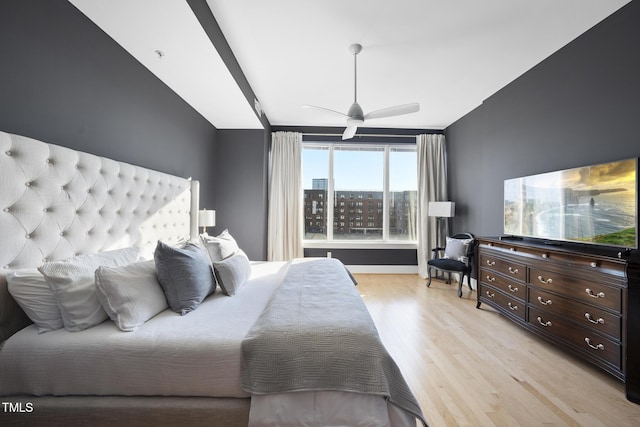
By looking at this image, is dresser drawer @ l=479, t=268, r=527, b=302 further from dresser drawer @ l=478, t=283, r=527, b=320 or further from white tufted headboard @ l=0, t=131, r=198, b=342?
white tufted headboard @ l=0, t=131, r=198, b=342

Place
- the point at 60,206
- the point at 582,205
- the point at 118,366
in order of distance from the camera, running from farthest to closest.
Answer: the point at 582,205 < the point at 60,206 < the point at 118,366

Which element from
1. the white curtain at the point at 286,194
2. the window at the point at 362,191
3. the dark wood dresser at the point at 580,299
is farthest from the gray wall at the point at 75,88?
the dark wood dresser at the point at 580,299

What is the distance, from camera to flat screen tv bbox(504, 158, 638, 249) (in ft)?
6.63

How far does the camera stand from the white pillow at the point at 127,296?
4.39ft

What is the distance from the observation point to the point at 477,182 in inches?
167

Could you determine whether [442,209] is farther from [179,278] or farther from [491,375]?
[179,278]

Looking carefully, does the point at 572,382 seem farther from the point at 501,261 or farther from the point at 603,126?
the point at 603,126

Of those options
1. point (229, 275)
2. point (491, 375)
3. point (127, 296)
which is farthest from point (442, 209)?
point (127, 296)

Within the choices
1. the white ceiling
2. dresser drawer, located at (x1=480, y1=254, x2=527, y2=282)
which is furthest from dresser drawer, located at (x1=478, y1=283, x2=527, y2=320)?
A: the white ceiling

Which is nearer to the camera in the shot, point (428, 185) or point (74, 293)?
point (74, 293)

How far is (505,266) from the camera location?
2914mm

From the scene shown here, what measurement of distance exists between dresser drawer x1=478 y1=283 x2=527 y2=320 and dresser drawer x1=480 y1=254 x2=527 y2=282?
0.74 ft

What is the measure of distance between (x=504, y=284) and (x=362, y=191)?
2865mm

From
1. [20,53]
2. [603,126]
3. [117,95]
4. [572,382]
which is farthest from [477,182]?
[20,53]
